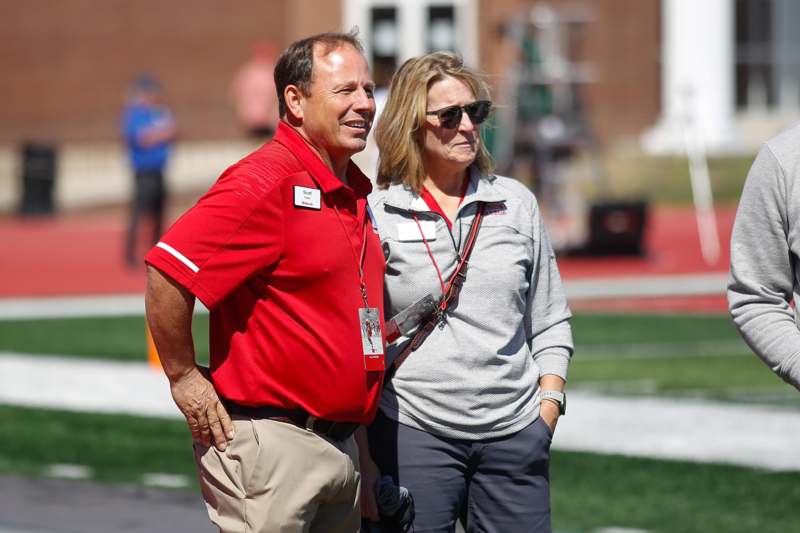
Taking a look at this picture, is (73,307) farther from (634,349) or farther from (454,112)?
(454,112)

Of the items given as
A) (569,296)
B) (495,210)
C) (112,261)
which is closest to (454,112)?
(495,210)

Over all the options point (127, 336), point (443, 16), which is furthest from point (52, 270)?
point (443, 16)

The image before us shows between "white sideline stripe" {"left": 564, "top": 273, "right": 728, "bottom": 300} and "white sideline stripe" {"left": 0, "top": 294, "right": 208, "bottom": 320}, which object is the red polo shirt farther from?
"white sideline stripe" {"left": 564, "top": 273, "right": 728, "bottom": 300}

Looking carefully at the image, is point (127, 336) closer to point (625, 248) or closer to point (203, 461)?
point (625, 248)

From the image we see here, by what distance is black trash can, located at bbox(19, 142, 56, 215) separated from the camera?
28344 millimetres

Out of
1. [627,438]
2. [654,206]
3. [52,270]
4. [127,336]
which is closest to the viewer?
[627,438]

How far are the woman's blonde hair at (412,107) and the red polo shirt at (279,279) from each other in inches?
18.3

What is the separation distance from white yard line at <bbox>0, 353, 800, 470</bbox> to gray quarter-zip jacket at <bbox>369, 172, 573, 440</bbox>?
3910 millimetres

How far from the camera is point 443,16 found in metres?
31.9

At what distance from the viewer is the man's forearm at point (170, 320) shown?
3.69 meters

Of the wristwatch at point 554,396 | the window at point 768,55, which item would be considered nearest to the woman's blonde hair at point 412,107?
the wristwatch at point 554,396

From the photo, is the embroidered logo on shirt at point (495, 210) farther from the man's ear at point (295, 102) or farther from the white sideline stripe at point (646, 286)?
the white sideline stripe at point (646, 286)

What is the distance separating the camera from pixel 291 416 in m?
3.81

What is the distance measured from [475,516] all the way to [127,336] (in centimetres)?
917
